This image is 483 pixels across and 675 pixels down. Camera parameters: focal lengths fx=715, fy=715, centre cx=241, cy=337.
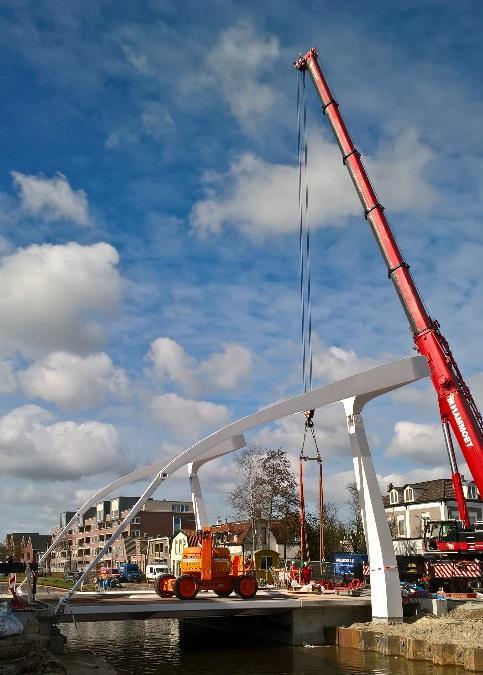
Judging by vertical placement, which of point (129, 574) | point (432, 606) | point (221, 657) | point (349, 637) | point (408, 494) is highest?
point (408, 494)

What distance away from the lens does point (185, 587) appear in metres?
26.5

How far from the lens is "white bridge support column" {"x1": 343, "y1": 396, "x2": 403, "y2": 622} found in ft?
80.4

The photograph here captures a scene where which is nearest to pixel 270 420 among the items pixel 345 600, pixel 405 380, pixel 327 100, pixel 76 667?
pixel 405 380

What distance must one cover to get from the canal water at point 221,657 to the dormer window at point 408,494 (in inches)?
1342

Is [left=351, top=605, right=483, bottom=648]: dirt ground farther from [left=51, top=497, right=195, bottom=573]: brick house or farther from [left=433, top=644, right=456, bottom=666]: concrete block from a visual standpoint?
[left=51, top=497, right=195, bottom=573]: brick house

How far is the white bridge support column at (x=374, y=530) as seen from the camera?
24.5 meters

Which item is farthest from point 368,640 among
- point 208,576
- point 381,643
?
point 208,576

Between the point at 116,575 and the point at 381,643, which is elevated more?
the point at 116,575

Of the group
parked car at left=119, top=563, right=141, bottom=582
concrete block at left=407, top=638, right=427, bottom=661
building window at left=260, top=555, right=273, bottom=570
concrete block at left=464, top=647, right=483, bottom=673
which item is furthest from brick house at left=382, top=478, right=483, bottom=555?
concrete block at left=464, top=647, right=483, bottom=673

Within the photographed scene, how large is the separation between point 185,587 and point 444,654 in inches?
383

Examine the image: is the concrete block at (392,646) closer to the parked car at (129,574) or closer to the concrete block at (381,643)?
the concrete block at (381,643)

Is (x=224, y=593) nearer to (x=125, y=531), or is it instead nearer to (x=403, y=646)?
(x=403, y=646)

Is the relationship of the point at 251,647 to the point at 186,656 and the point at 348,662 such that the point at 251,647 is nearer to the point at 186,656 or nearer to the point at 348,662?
the point at 186,656

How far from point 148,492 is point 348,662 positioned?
347 inches
